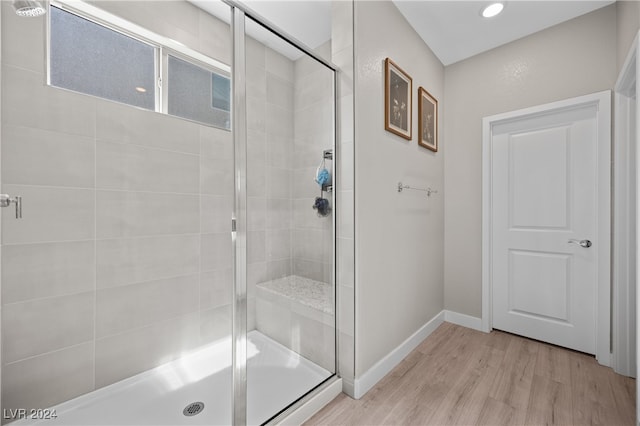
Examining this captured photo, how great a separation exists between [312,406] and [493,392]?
1167 mm

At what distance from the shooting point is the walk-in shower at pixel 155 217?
146 centimetres

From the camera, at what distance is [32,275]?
1559mm

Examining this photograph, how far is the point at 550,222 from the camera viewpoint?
247 cm

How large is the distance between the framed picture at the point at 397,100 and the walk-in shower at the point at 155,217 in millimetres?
448

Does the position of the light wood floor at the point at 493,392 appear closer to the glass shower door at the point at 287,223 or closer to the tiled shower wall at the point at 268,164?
the glass shower door at the point at 287,223

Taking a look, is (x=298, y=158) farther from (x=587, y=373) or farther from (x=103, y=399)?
(x=587, y=373)

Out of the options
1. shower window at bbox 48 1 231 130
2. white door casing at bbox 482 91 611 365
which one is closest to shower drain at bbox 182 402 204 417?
shower window at bbox 48 1 231 130

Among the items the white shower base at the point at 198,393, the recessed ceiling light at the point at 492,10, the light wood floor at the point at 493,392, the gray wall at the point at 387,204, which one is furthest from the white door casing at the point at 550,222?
the white shower base at the point at 198,393

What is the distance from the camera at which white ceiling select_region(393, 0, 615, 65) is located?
2.16 metres

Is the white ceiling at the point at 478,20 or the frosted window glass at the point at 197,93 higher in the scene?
the white ceiling at the point at 478,20

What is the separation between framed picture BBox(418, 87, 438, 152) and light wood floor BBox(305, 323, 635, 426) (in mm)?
1777

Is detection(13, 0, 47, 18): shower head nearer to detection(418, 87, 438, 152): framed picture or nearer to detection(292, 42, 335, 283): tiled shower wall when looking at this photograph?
detection(292, 42, 335, 283): tiled shower wall

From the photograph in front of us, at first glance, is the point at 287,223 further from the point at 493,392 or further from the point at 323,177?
the point at 493,392

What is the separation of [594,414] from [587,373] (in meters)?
0.51
